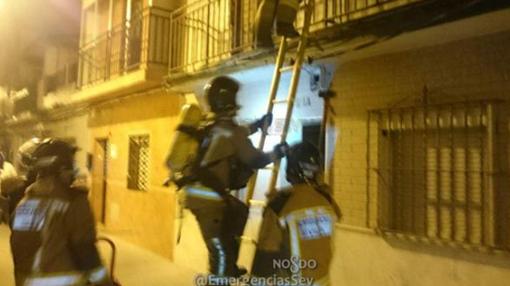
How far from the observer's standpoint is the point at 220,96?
142 inches

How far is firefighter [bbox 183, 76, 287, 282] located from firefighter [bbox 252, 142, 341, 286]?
565 millimetres

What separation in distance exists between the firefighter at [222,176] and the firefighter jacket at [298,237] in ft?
2.20

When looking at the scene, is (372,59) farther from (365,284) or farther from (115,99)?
(115,99)

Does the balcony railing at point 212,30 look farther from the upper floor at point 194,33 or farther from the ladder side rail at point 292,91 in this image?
the ladder side rail at point 292,91

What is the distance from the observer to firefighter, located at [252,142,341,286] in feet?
8.95

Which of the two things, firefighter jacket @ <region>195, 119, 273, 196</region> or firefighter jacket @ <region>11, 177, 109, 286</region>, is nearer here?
firefighter jacket @ <region>11, 177, 109, 286</region>

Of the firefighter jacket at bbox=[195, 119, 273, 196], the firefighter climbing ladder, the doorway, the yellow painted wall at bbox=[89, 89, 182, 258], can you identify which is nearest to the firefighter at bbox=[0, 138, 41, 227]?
the firefighter jacket at bbox=[195, 119, 273, 196]

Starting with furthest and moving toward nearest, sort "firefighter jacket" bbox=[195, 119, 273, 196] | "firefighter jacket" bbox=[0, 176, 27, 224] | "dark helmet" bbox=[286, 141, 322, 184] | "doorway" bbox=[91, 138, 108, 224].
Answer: "doorway" bbox=[91, 138, 108, 224] < "firefighter jacket" bbox=[0, 176, 27, 224] < "firefighter jacket" bbox=[195, 119, 273, 196] < "dark helmet" bbox=[286, 141, 322, 184]

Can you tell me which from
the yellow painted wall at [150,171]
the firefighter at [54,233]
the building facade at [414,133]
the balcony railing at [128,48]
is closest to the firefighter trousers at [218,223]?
the firefighter at [54,233]

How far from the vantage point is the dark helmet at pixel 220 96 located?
3602 millimetres

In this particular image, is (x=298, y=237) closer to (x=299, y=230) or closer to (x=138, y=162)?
(x=299, y=230)

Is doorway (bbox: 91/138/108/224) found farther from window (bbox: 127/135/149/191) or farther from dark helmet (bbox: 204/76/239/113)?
dark helmet (bbox: 204/76/239/113)

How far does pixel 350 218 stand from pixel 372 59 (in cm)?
169

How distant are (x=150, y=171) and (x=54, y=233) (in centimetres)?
671
